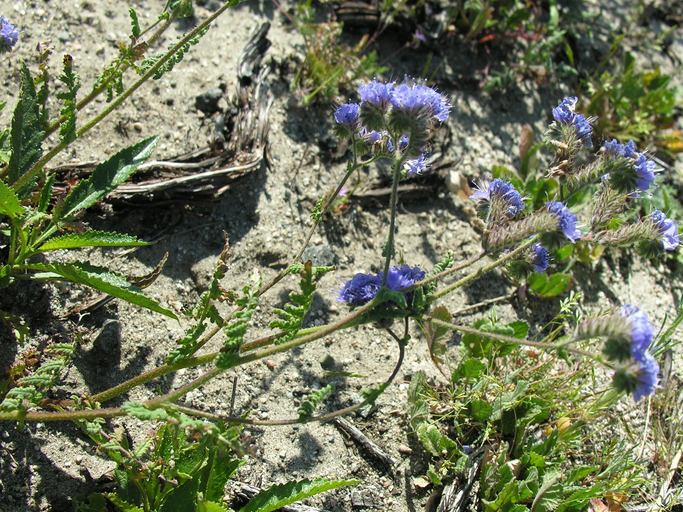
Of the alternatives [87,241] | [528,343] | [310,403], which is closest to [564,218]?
[528,343]

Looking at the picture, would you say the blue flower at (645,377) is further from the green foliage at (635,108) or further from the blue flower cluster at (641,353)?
the green foliage at (635,108)

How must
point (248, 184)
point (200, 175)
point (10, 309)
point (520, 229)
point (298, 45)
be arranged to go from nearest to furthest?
1. point (520, 229)
2. point (10, 309)
3. point (200, 175)
4. point (248, 184)
5. point (298, 45)

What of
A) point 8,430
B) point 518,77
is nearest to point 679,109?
point 518,77

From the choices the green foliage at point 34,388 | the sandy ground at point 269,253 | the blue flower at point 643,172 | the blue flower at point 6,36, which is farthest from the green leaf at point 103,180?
the blue flower at point 643,172

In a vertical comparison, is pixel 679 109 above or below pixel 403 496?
above

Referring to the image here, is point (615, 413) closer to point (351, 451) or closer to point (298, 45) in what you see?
point (351, 451)

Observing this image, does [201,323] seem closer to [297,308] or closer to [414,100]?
[297,308]
